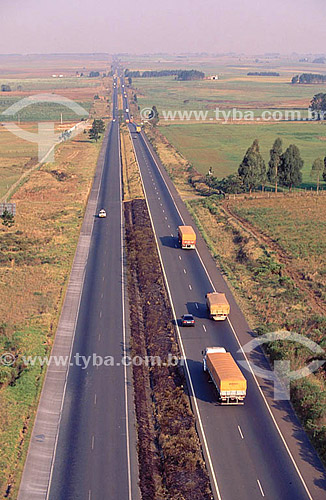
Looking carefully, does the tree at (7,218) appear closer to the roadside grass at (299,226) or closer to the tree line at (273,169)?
the roadside grass at (299,226)

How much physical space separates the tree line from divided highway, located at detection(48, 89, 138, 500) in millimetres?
46001

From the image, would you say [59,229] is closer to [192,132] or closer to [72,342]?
[72,342]

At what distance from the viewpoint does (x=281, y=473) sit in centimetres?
3509

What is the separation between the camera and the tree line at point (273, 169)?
104375 mm

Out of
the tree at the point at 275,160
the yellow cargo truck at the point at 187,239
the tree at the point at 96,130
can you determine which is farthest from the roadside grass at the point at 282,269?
the tree at the point at 96,130

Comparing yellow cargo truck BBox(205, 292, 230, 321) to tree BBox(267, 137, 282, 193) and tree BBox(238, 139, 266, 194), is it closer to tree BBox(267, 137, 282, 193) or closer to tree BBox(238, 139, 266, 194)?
tree BBox(238, 139, 266, 194)

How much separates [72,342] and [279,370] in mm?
18823

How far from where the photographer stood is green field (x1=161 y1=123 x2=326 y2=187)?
449ft

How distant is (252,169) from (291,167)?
24.7ft

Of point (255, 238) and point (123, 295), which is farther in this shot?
point (255, 238)

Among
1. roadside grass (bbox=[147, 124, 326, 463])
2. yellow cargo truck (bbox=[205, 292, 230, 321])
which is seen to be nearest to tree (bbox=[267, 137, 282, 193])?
roadside grass (bbox=[147, 124, 326, 463])

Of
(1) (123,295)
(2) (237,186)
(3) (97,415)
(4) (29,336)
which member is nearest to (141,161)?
(2) (237,186)

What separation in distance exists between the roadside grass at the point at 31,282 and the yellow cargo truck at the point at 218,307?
1548 cm

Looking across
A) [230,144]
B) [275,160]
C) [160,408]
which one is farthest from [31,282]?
[230,144]
